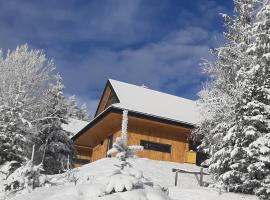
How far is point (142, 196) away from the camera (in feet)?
27.8

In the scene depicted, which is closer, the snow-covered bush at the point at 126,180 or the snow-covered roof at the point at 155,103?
the snow-covered bush at the point at 126,180

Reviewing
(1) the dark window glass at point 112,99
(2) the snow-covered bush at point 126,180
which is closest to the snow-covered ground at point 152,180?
(2) the snow-covered bush at point 126,180

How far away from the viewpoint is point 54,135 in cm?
3297

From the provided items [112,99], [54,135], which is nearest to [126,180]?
[112,99]

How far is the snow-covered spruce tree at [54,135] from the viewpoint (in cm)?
3238

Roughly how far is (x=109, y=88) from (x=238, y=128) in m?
16.3

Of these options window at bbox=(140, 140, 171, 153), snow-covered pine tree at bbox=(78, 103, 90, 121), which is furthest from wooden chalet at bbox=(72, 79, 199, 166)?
snow-covered pine tree at bbox=(78, 103, 90, 121)

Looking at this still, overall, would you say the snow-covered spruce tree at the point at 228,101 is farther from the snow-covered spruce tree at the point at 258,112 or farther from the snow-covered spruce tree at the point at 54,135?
the snow-covered spruce tree at the point at 54,135

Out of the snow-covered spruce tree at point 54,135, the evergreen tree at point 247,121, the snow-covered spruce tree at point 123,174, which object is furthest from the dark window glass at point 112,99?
the snow-covered spruce tree at point 123,174

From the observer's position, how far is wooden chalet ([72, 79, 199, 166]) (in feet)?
90.7

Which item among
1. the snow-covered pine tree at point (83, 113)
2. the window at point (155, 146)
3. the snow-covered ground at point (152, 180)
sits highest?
the snow-covered pine tree at point (83, 113)

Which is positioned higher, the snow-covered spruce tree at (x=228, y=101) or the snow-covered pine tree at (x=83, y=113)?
the snow-covered pine tree at (x=83, y=113)

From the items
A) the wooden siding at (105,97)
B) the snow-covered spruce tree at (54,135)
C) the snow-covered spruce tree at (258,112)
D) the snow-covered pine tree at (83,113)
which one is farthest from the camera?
the snow-covered pine tree at (83,113)

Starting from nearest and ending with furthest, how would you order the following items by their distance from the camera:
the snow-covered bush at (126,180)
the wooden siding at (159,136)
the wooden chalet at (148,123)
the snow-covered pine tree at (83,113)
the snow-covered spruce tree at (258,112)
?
the snow-covered bush at (126,180)
the snow-covered spruce tree at (258,112)
the wooden chalet at (148,123)
the wooden siding at (159,136)
the snow-covered pine tree at (83,113)
